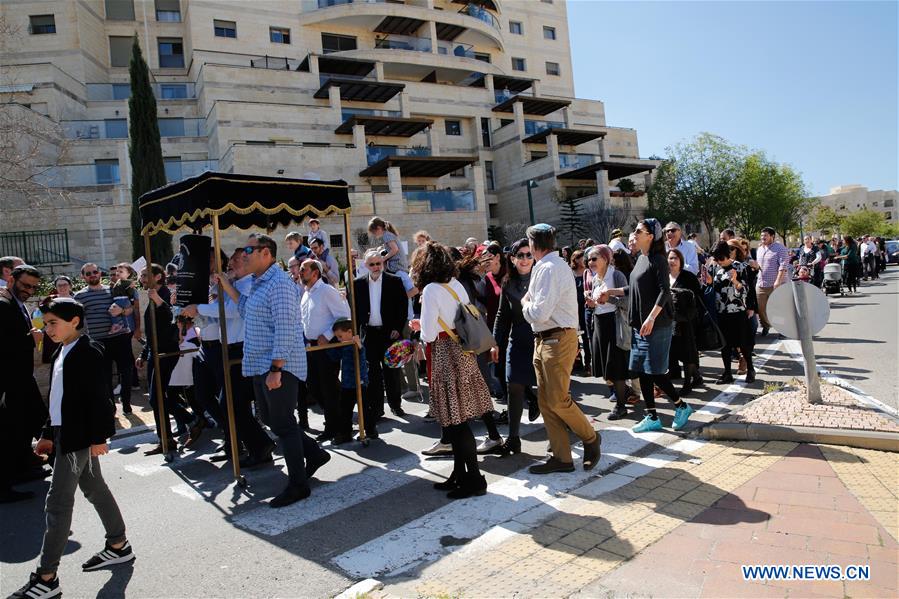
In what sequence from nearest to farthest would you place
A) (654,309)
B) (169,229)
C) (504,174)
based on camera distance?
(654,309) < (169,229) < (504,174)

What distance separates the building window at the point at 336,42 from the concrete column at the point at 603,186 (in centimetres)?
2091

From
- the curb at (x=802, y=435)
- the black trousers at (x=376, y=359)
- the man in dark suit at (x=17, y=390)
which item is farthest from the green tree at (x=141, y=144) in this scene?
the curb at (x=802, y=435)

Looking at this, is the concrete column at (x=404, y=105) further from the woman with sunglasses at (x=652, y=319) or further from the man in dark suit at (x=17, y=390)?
the woman with sunglasses at (x=652, y=319)

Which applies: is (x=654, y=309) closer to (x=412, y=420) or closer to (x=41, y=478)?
(x=412, y=420)

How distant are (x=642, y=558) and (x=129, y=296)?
950cm

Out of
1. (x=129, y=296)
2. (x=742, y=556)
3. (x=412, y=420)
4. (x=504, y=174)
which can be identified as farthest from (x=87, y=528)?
(x=504, y=174)

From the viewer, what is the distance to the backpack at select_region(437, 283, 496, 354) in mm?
4797

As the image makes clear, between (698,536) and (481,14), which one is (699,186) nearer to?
(481,14)

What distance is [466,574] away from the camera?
3.51 metres

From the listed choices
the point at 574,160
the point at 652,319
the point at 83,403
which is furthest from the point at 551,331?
the point at 574,160

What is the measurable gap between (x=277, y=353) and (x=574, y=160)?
38.3 meters

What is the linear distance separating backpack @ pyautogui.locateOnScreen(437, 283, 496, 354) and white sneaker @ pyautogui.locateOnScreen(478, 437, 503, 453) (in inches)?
52.9

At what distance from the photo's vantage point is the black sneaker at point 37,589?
352cm

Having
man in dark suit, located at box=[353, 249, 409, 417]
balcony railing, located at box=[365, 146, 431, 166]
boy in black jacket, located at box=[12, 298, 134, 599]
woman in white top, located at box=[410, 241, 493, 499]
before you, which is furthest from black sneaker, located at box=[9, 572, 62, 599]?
balcony railing, located at box=[365, 146, 431, 166]
